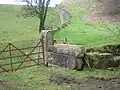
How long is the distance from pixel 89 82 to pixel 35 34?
23160 millimetres

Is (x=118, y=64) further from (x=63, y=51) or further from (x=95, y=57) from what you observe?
(x=63, y=51)

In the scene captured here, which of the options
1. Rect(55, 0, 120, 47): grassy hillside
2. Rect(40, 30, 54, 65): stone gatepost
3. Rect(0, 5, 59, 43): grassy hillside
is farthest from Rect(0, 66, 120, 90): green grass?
Rect(0, 5, 59, 43): grassy hillside

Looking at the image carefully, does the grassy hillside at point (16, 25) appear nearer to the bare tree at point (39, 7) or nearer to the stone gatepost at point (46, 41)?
the bare tree at point (39, 7)

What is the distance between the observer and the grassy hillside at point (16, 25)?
39656 mm

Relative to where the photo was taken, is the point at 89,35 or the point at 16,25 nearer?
the point at 89,35

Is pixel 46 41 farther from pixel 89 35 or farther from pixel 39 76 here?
pixel 89 35

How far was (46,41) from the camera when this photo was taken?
21750mm

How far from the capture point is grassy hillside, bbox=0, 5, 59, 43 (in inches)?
1561

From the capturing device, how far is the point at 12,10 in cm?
5775

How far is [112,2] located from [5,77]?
13640mm

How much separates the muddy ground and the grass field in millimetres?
407

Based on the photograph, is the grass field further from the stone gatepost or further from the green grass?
the stone gatepost

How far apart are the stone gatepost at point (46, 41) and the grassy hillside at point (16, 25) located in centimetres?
1569

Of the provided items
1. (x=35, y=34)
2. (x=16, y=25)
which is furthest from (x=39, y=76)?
(x=16, y=25)
